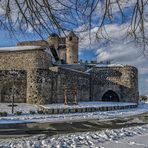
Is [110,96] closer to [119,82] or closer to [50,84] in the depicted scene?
[119,82]

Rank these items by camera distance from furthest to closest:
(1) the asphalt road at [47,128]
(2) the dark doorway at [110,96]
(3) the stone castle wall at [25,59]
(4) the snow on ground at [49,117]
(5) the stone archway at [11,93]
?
(2) the dark doorway at [110,96], (3) the stone castle wall at [25,59], (5) the stone archway at [11,93], (4) the snow on ground at [49,117], (1) the asphalt road at [47,128]

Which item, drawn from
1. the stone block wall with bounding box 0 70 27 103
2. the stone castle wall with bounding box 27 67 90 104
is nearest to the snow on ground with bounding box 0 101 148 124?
the stone block wall with bounding box 0 70 27 103

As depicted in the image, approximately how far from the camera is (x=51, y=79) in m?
30.7

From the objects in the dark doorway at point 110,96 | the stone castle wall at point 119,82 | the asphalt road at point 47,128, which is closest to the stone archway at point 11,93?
the asphalt road at point 47,128

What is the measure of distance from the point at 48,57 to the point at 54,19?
3080cm

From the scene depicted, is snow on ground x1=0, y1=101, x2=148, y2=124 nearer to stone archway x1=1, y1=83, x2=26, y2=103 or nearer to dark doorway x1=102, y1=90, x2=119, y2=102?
stone archway x1=1, y1=83, x2=26, y2=103

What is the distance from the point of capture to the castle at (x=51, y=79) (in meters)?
29.2

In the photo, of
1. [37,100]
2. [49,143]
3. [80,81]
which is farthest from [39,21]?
[80,81]

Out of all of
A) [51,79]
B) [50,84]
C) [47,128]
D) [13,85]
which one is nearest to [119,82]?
[51,79]

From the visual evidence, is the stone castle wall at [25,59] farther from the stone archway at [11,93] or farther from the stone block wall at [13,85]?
the stone archway at [11,93]

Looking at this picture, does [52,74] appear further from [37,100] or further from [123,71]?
[123,71]

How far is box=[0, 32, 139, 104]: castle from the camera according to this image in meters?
29.2

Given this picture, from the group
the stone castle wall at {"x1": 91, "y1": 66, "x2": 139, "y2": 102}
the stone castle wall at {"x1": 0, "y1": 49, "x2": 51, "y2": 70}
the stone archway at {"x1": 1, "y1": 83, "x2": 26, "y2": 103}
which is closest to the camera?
the stone archway at {"x1": 1, "y1": 83, "x2": 26, "y2": 103}

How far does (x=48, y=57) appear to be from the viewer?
128 ft
